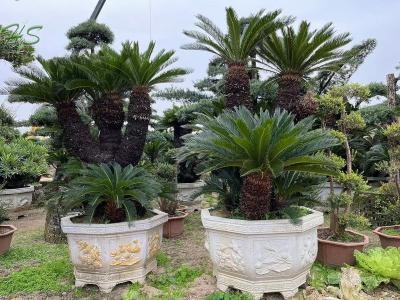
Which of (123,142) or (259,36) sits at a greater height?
(259,36)

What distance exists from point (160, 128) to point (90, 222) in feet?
15.7

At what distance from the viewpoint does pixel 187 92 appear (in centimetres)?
793

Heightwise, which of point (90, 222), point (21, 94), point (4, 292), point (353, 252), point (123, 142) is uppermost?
point (21, 94)

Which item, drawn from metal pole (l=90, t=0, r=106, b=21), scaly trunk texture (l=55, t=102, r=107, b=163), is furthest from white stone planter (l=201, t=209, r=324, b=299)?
metal pole (l=90, t=0, r=106, b=21)

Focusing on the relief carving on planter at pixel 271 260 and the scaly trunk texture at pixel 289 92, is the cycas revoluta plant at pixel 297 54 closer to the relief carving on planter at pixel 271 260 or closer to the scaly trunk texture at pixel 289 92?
the scaly trunk texture at pixel 289 92

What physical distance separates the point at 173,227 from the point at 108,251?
75.2 inches

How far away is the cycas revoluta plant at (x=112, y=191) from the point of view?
3.46 metres

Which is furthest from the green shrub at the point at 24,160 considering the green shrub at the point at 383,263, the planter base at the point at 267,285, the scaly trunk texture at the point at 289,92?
the green shrub at the point at 383,263

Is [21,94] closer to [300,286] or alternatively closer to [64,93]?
[64,93]

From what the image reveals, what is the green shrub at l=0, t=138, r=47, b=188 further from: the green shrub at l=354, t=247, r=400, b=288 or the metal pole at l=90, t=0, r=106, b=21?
the green shrub at l=354, t=247, r=400, b=288

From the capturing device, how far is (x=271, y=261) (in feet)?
9.96

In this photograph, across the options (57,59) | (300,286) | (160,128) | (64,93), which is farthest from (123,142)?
(160,128)

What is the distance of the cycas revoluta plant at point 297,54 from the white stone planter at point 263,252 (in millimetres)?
1668

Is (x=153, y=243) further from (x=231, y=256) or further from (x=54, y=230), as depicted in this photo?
(x=54, y=230)
